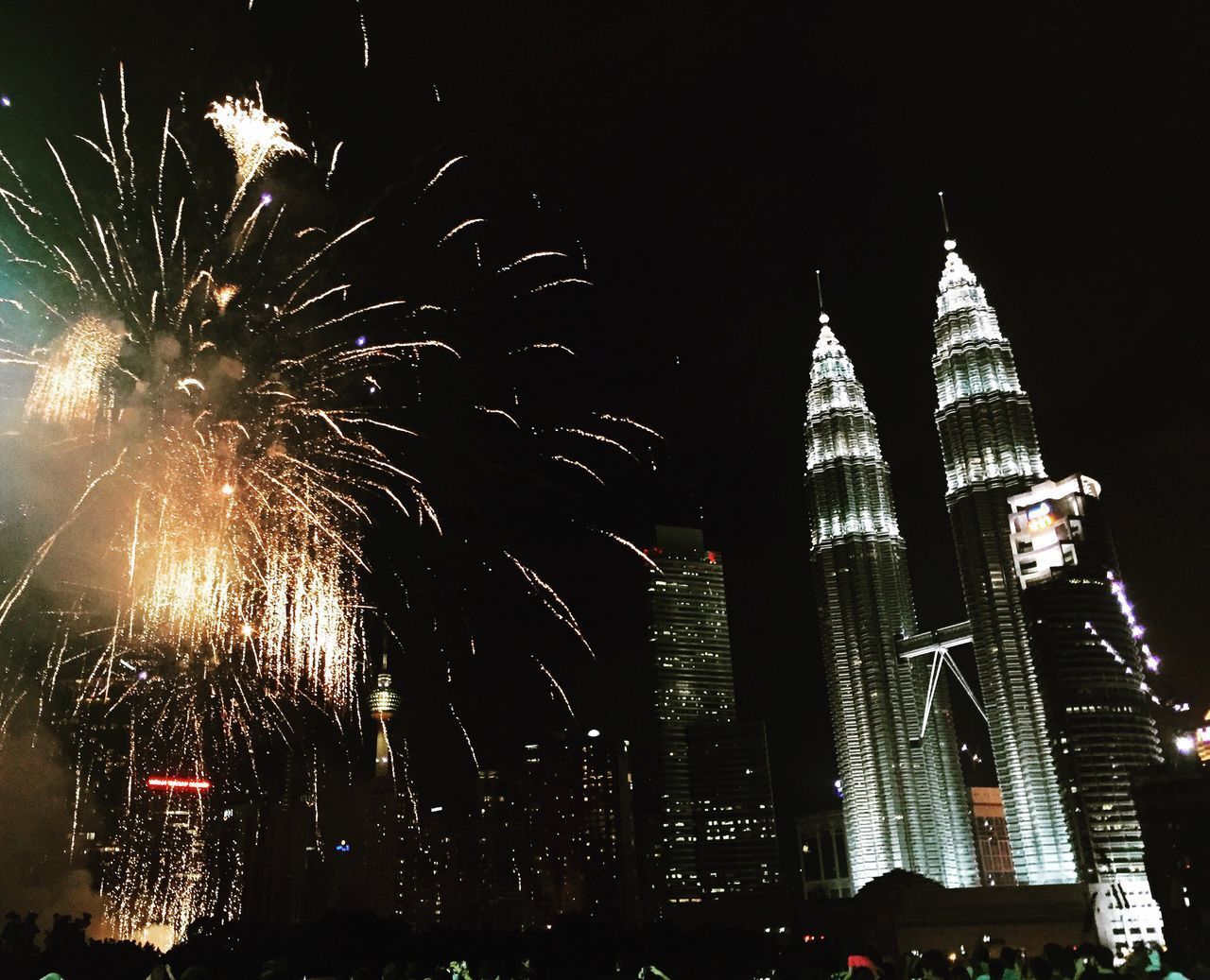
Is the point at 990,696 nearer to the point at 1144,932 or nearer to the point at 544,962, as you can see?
the point at 1144,932

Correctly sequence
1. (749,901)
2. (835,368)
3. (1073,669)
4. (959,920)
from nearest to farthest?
1. (959,920)
2. (1073,669)
3. (749,901)
4. (835,368)

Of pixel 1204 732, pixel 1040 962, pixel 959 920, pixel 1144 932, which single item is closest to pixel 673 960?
pixel 1040 962

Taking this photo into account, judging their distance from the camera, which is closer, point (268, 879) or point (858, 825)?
point (268, 879)

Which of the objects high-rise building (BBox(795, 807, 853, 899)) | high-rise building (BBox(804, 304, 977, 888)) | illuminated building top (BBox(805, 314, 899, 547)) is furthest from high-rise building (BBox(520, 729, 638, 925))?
high-rise building (BBox(795, 807, 853, 899))

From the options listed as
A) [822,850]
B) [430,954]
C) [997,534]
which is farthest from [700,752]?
[430,954]

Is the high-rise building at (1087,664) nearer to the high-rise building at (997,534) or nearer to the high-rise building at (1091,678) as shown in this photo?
the high-rise building at (1091,678)

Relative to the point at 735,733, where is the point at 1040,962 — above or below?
below

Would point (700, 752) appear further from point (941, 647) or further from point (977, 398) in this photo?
point (977, 398)

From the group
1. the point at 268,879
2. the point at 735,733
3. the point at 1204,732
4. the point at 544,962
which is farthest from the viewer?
the point at 735,733
